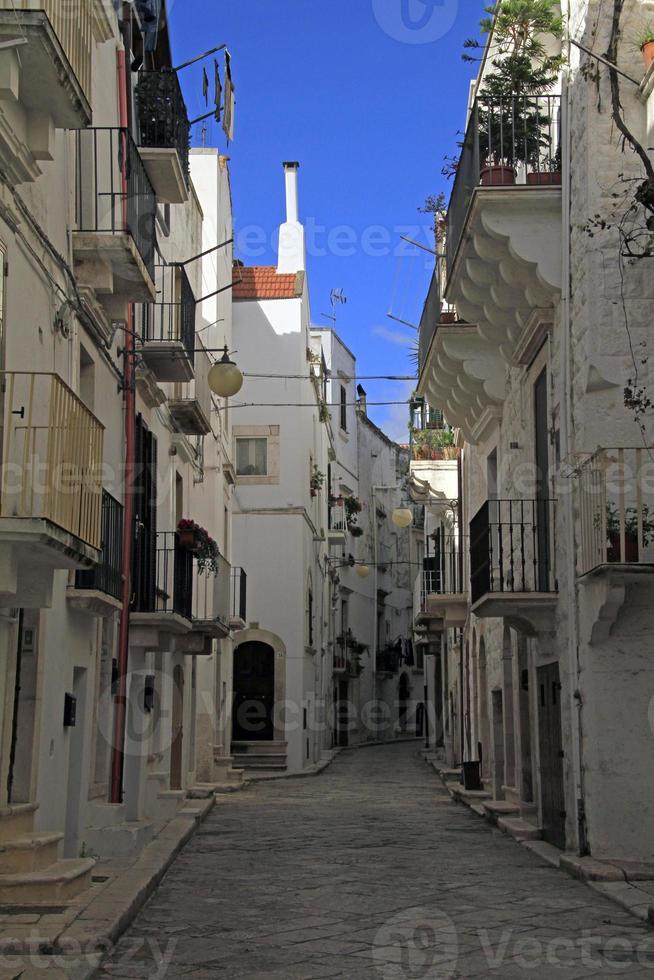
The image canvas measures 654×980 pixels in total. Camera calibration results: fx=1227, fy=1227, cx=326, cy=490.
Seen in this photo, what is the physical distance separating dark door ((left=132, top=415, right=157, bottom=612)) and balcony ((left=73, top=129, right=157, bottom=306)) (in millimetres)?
2818

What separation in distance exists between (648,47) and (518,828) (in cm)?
867

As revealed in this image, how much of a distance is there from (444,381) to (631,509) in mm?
7760

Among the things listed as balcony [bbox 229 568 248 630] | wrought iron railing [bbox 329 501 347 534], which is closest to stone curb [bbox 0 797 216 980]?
balcony [bbox 229 568 248 630]

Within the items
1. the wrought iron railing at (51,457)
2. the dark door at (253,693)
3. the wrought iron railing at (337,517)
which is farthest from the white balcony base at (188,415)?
the wrought iron railing at (337,517)

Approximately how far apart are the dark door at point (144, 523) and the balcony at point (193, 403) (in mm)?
2198

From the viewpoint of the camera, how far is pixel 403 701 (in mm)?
63156

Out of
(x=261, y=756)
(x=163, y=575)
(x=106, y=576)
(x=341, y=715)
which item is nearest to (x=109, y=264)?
(x=106, y=576)

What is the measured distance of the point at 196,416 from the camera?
61.5ft

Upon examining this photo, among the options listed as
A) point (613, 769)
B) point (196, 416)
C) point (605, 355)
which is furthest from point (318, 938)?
point (196, 416)

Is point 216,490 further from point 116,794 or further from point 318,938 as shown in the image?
point 318,938

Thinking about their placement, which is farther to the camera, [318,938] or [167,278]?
[167,278]

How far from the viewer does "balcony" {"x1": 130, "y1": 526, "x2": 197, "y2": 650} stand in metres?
14.6

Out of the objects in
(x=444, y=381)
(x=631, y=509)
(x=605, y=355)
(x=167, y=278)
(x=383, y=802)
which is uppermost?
(x=167, y=278)

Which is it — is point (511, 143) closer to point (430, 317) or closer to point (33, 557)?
point (430, 317)
